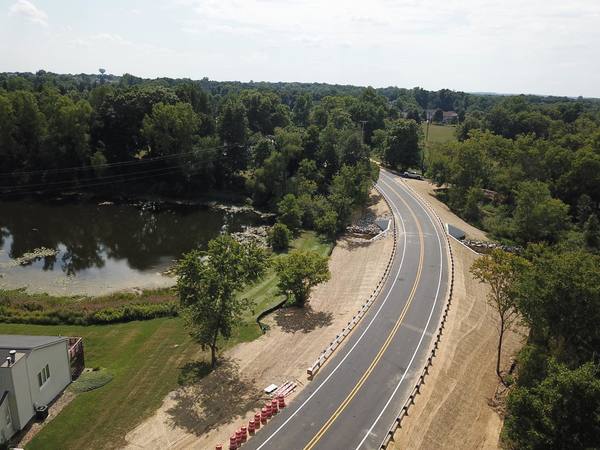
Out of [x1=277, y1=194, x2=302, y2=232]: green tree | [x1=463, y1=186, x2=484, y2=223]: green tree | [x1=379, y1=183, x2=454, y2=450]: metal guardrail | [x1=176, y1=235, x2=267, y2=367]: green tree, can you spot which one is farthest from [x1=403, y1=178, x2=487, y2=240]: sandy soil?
[x1=176, y1=235, x2=267, y2=367]: green tree

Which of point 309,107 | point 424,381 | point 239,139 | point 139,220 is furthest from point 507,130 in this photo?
point 424,381

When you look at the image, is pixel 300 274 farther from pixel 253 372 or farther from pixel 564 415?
pixel 564 415

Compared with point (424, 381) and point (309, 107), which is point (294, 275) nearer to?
point (424, 381)

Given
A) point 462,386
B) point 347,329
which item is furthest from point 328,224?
point 462,386

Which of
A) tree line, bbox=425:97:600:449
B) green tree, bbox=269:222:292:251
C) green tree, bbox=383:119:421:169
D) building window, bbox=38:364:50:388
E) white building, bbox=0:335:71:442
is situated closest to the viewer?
tree line, bbox=425:97:600:449

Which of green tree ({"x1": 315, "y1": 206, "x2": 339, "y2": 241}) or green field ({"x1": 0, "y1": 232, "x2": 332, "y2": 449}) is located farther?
green tree ({"x1": 315, "y1": 206, "x2": 339, "y2": 241})

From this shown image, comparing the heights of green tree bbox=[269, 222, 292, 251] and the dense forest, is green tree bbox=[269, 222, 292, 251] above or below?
below

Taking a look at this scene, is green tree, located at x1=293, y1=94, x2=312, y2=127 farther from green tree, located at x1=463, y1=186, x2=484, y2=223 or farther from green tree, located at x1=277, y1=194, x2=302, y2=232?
green tree, located at x1=277, y1=194, x2=302, y2=232
